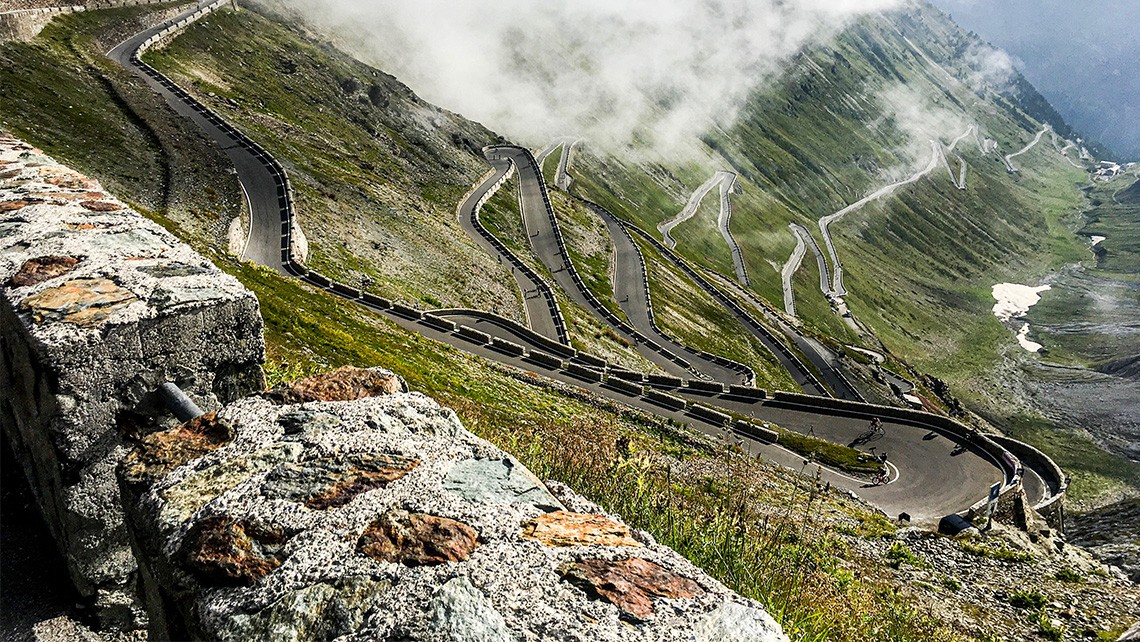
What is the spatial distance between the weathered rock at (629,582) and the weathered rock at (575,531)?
200 millimetres

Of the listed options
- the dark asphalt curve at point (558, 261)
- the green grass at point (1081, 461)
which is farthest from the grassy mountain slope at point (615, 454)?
the green grass at point (1081, 461)

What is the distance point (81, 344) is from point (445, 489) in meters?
2.99

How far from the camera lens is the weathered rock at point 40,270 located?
555cm

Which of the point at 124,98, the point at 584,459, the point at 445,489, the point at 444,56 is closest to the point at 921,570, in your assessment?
the point at 584,459

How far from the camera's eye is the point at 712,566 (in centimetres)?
648

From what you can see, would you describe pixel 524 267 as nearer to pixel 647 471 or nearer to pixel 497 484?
pixel 647 471

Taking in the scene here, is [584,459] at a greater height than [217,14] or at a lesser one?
lesser

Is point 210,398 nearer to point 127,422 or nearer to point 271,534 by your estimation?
point 127,422

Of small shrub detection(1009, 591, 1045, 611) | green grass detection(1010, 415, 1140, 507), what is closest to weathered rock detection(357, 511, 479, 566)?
small shrub detection(1009, 591, 1045, 611)

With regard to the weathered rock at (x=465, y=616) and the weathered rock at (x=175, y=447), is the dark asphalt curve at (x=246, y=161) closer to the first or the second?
the weathered rock at (x=175, y=447)

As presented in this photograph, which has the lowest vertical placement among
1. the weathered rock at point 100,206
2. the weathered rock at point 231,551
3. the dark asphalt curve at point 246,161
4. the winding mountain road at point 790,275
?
the weathered rock at point 231,551

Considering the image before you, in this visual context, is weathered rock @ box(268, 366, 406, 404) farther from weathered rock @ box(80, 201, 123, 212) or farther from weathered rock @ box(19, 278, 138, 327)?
weathered rock @ box(80, 201, 123, 212)

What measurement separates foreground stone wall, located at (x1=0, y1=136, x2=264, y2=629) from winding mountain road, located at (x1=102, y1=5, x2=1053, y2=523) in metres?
34.1

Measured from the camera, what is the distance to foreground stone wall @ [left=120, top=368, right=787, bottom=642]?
10.6ft
